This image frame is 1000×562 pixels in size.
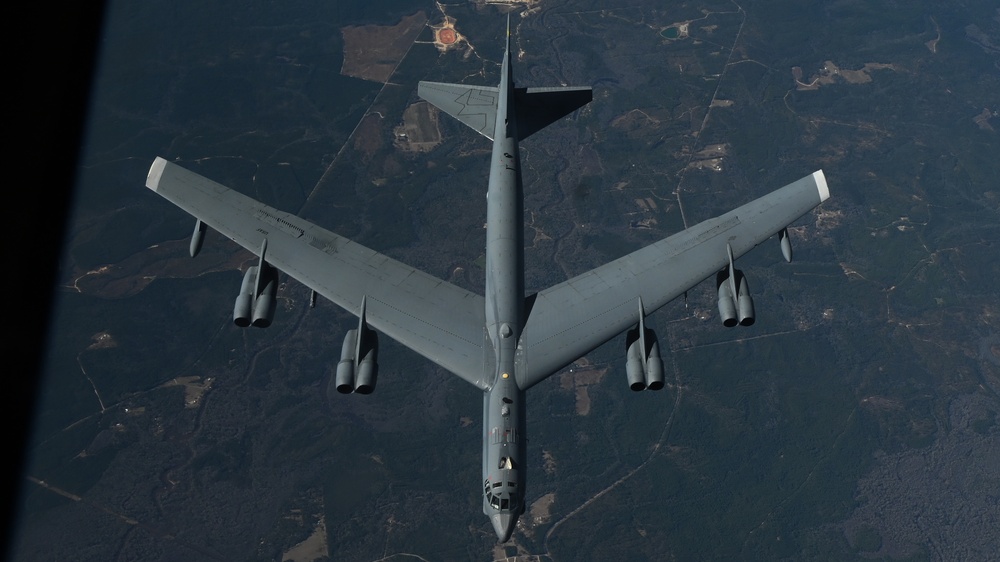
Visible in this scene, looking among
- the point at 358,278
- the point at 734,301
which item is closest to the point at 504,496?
the point at 358,278

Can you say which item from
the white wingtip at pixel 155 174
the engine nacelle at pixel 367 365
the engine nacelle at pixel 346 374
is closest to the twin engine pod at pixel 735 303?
the engine nacelle at pixel 367 365

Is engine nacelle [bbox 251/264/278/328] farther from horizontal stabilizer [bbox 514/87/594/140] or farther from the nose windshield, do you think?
horizontal stabilizer [bbox 514/87/594/140]

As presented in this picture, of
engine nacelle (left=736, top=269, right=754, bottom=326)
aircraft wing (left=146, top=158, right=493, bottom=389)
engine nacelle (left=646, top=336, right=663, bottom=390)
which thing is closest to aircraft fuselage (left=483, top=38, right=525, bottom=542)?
aircraft wing (left=146, top=158, right=493, bottom=389)

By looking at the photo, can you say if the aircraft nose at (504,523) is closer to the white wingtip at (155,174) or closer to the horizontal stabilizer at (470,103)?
the horizontal stabilizer at (470,103)

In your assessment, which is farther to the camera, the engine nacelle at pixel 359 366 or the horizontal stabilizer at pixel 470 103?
the horizontal stabilizer at pixel 470 103

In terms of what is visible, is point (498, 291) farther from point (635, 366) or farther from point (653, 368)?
point (653, 368)

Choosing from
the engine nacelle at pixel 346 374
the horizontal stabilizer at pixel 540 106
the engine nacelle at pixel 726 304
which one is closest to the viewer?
the engine nacelle at pixel 346 374
